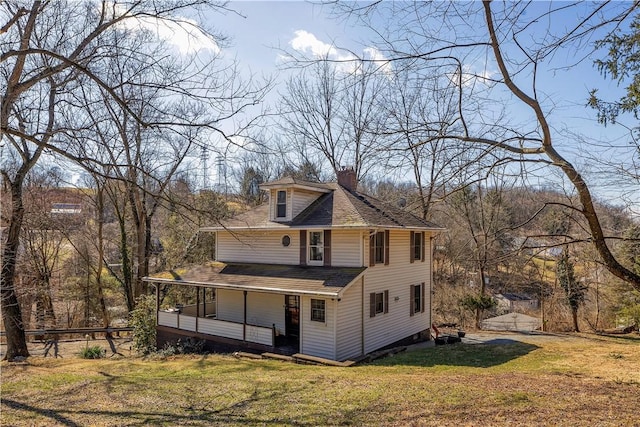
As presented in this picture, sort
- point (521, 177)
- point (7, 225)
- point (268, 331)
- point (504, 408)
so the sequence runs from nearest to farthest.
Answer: point (521, 177) < point (504, 408) < point (7, 225) < point (268, 331)

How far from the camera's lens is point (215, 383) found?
8.74 meters

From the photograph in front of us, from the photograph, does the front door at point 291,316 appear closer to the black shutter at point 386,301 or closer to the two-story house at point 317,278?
the two-story house at point 317,278

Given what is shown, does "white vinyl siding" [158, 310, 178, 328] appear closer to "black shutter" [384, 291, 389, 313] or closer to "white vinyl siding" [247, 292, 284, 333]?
"white vinyl siding" [247, 292, 284, 333]

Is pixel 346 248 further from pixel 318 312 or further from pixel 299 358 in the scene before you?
pixel 299 358

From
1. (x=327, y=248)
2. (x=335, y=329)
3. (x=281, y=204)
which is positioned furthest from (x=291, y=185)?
(x=335, y=329)

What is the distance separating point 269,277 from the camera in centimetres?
1598

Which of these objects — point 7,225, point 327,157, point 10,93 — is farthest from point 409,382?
point 327,157

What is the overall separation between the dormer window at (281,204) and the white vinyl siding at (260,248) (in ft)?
2.52

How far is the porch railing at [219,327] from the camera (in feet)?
49.7

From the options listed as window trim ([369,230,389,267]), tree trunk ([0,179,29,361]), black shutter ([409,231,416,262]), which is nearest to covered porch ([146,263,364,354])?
window trim ([369,230,389,267])

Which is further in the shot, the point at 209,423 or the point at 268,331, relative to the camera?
the point at 268,331

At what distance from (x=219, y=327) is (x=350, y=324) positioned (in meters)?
5.49

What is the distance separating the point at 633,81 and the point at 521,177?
2685 millimetres

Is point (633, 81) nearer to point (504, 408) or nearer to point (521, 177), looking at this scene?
point (521, 177)
